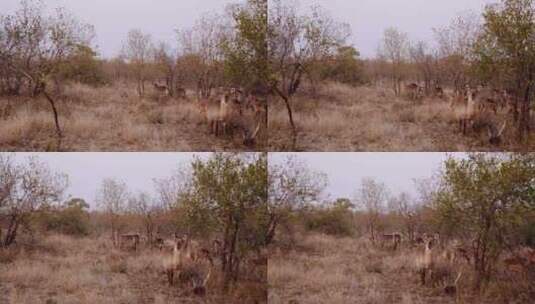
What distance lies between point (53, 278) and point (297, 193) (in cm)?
249

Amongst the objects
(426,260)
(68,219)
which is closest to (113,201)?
(68,219)

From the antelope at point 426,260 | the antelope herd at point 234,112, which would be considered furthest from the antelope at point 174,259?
the antelope at point 426,260

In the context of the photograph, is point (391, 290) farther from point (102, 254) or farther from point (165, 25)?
point (165, 25)

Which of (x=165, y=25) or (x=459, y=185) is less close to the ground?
(x=165, y=25)

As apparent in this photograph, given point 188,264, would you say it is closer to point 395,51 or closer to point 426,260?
point 426,260

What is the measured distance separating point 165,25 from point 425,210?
10.3 ft

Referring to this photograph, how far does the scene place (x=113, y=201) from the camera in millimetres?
6934

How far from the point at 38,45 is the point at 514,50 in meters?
4.56

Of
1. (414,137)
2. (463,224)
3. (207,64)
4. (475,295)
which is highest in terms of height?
(207,64)

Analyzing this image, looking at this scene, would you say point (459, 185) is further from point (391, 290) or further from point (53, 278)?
point (53, 278)

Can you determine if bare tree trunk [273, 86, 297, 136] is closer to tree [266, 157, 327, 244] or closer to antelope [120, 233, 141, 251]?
tree [266, 157, 327, 244]

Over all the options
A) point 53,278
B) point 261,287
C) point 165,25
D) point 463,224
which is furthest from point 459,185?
point 53,278

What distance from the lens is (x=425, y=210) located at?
692cm

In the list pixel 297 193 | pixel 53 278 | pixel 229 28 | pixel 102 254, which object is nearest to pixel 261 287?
pixel 297 193
